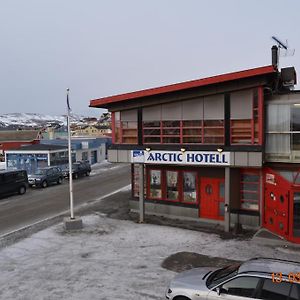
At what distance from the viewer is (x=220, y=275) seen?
30.8 ft

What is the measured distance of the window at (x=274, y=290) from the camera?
7.92 m

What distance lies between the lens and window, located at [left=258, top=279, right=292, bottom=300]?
26.0ft

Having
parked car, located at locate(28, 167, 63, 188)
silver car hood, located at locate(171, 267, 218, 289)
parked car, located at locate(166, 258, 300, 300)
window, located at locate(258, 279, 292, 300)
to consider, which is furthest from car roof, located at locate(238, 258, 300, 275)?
parked car, located at locate(28, 167, 63, 188)

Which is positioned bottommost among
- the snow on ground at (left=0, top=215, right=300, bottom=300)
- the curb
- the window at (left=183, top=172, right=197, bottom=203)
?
the snow on ground at (left=0, top=215, right=300, bottom=300)

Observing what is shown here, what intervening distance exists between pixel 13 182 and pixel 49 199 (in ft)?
12.2

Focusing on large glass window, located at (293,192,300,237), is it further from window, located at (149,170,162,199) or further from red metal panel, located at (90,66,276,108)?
window, located at (149,170,162,199)

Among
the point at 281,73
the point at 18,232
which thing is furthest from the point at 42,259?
the point at 281,73

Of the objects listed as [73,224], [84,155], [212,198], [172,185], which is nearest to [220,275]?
[212,198]

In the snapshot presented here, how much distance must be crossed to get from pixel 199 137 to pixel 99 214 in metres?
7.37

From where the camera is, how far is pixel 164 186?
20422 mm

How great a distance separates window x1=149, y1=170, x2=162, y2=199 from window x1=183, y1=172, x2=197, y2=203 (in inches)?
57.9

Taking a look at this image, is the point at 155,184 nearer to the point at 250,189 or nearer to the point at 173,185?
the point at 173,185

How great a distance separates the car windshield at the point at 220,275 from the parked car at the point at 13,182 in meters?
22.0

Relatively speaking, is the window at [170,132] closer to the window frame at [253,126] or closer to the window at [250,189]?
the window frame at [253,126]
